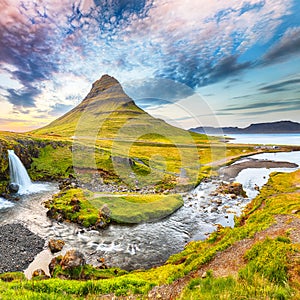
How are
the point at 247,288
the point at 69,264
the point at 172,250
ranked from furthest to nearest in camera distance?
1. the point at 172,250
2. the point at 69,264
3. the point at 247,288

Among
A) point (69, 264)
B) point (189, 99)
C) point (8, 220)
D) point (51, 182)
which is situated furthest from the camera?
point (51, 182)

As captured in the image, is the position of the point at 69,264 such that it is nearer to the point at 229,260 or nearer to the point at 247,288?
the point at 229,260

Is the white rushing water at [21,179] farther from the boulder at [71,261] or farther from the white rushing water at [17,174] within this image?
the boulder at [71,261]

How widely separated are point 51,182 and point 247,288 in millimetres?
58480

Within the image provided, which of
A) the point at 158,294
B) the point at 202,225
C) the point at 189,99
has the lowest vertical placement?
the point at 202,225

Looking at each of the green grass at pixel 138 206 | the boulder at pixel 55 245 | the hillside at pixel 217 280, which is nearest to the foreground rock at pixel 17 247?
the boulder at pixel 55 245

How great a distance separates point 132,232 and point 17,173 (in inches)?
1597

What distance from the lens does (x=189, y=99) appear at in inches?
1510

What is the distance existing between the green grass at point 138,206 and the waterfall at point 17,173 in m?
23.8

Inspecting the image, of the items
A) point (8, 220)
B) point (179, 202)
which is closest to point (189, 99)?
point (179, 202)

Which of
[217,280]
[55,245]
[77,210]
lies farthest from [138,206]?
[217,280]

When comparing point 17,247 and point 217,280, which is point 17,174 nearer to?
point 17,247

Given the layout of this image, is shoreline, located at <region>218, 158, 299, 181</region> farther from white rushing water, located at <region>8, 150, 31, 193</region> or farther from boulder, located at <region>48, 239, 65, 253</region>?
white rushing water, located at <region>8, 150, 31, 193</region>

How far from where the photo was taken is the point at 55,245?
2259cm
